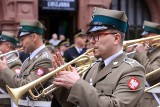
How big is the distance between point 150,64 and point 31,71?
1725 millimetres

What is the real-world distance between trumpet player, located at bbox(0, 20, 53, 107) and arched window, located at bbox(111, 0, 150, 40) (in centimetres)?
1198

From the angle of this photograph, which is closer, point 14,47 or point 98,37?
point 98,37

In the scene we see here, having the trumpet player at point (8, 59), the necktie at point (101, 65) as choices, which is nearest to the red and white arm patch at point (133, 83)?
the necktie at point (101, 65)

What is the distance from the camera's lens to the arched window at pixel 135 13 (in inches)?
709

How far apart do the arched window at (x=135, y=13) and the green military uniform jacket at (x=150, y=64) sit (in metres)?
11.2

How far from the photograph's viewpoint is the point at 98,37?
12.9 ft

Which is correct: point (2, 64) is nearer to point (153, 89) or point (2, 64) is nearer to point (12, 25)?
point (153, 89)

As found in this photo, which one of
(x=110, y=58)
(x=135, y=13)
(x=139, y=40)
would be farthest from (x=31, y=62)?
(x=135, y=13)

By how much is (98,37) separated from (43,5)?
1085cm

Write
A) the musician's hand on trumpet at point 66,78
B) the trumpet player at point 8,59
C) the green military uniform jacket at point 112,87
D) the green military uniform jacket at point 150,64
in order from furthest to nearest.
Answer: the trumpet player at point 8,59 < the green military uniform jacket at point 150,64 < the musician's hand on trumpet at point 66,78 < the green military uniform jacket at point 112,87

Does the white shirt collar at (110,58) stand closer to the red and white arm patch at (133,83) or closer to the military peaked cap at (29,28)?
the red and white arm patch at (133,83)

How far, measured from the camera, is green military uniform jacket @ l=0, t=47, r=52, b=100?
18.7 feet

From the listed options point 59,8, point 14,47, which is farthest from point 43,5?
point 14,47

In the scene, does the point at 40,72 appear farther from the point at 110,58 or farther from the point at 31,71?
the point at 110,58
